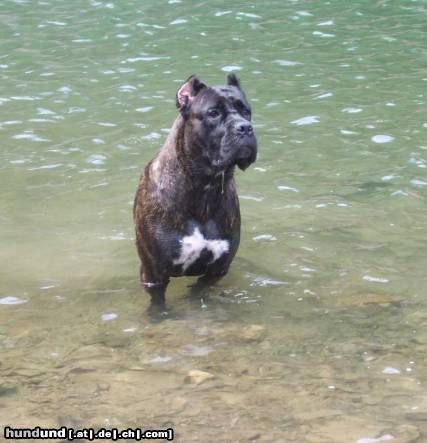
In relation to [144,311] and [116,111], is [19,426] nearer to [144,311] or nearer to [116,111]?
[144,311]

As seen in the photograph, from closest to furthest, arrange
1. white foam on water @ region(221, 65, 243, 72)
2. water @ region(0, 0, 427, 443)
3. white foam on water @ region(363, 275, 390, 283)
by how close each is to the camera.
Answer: water @ region(0, 0, 427, 443) < white foam on water @ region(363, 275, 390, 283) < white foam on water @ region(221, 65, 243, 72)

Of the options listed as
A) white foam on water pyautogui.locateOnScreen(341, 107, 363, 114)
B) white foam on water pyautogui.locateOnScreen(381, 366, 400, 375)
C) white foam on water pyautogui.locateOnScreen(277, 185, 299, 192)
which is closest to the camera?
white foam on water pyautogui.locateOnScreen(381, 366, 400, 375)


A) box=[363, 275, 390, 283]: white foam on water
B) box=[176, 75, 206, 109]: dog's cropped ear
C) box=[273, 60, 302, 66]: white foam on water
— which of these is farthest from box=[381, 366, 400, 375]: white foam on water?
box=[273, 60, 302, 66]: white foam on water

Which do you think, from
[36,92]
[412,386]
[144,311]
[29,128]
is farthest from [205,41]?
[412,386]

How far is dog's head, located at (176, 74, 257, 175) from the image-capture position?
19.6ft

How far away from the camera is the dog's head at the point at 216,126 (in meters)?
5.96

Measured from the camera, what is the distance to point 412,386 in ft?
17.1

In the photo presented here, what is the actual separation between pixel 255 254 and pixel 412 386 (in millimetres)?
2617

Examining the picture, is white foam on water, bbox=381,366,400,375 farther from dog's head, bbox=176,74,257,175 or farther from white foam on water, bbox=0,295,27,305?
white foam on water, bbox=0,295,27,305

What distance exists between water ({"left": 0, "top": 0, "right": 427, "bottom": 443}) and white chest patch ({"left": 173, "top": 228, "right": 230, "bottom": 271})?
1.38 ft

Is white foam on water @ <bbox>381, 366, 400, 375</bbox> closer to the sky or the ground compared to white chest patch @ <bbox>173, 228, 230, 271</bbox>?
closer to the ground

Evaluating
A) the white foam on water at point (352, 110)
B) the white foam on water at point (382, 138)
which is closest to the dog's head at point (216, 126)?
the white foam on water at point (382, 138)

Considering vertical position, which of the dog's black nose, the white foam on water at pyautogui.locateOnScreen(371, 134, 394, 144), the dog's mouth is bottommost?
the white foam on water at pyautogui.locateOnScreen(371, 134, 394, 144)

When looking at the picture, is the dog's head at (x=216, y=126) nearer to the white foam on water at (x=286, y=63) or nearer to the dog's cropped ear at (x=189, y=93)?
the dog's cropped ear at (x=189, y=93)
